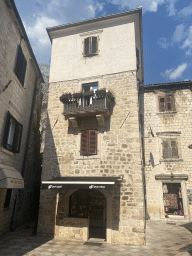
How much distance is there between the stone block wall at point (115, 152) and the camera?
8023mm

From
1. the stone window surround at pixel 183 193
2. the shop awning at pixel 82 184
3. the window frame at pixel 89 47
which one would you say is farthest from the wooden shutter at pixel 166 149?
the window frame at pixel 89 47

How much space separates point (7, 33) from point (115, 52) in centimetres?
572

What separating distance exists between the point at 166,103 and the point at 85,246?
11966 millimetres

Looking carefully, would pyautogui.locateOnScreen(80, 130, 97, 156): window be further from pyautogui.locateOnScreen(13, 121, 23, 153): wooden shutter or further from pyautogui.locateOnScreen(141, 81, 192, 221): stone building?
pyautogui.locateOnScreen(141, 81, 192, 221): stone building

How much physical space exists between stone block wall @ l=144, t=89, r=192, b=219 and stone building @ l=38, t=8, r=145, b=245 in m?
4.03

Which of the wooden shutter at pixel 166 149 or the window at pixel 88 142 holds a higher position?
the wooden shutter at pixel 166 149

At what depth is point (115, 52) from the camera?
424 inches

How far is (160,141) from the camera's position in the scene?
46.9 ft

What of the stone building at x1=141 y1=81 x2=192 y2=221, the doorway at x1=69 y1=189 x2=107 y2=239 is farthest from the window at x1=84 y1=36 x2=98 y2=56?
the doorway at x1=69 y1=189 x2=107 y2=239

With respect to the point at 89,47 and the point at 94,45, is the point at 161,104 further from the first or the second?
the point at 89,47

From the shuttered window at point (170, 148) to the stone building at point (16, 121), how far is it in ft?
31.5

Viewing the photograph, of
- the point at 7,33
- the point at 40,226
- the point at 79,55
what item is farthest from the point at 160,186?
the point at 7,33

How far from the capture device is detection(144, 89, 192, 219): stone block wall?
13211mm

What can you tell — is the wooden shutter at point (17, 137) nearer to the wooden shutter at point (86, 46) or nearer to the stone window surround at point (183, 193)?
the wooden shutter at point (86, 46)
